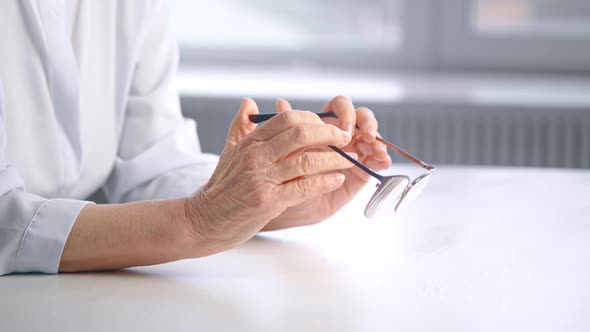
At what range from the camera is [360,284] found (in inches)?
37.5

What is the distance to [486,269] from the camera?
3.34ft

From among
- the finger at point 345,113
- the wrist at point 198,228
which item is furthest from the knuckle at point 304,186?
the finger at point 345,113

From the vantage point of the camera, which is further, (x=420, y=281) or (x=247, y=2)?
(x=247, y=2)

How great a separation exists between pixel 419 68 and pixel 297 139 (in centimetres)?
230

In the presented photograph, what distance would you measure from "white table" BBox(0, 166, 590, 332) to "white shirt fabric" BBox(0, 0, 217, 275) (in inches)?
3.0

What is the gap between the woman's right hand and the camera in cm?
89

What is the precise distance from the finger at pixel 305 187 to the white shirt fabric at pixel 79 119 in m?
0.26

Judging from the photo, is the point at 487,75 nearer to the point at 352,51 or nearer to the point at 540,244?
the point at 352,51

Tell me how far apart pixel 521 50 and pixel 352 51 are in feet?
2.00

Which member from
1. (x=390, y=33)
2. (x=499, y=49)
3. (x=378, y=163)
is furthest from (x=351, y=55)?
(x=378, y=163)

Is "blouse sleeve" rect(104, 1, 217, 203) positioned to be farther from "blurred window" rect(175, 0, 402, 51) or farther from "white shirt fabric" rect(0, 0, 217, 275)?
"blurred window" rect(175, 0, 402, 51)

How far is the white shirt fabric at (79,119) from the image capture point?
979 millimetres

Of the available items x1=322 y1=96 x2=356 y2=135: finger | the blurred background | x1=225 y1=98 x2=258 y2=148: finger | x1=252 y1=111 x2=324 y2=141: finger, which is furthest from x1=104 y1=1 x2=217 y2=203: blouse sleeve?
the blurred background

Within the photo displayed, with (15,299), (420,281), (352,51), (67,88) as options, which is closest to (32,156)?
(67,88)
